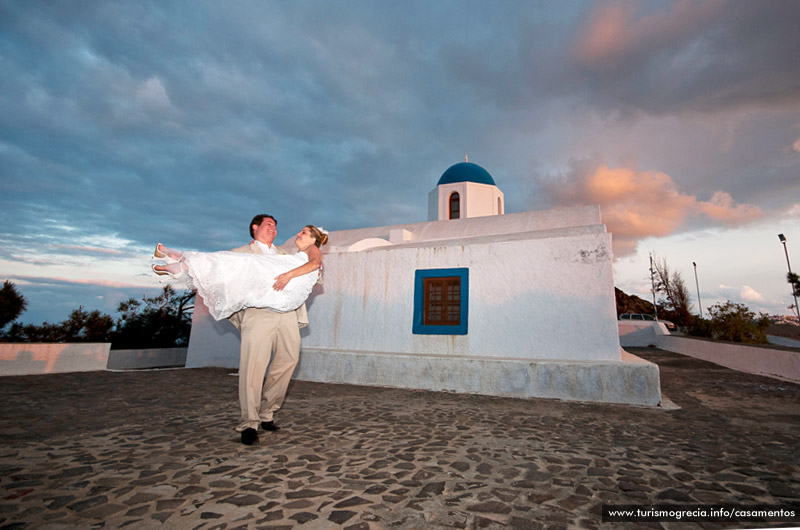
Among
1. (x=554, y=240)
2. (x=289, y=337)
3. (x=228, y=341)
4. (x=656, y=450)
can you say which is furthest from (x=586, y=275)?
(x=228, y=341)

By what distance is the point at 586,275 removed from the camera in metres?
6.09

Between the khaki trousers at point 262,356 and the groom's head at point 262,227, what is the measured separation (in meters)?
0.67

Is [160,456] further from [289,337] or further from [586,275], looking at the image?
[586,275]

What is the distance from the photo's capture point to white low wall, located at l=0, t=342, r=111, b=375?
7570 mm

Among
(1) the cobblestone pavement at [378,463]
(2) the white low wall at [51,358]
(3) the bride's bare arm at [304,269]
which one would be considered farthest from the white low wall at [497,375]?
(2) the white low wall at [51,358]

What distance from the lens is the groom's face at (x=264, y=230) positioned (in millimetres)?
3410

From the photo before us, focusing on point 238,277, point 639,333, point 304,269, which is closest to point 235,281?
point 238,277

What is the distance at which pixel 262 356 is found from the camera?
3.05 meters

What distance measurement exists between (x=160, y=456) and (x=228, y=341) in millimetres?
7190

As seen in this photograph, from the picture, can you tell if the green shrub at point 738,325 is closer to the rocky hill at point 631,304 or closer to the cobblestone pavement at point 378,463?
the cobblestone pavement at point 378,463

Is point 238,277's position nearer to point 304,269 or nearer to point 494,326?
point 304,269

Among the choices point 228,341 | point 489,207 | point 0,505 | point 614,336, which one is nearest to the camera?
point 0,505

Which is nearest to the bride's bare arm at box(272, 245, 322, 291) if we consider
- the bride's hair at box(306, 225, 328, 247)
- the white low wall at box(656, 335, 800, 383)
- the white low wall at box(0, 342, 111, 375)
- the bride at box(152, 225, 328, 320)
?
the bride at box(152, 225, 328, 320)

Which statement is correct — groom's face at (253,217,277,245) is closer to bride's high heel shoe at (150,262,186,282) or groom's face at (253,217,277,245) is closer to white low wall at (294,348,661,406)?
bride's high heel shoe at (150,262,186,282)
